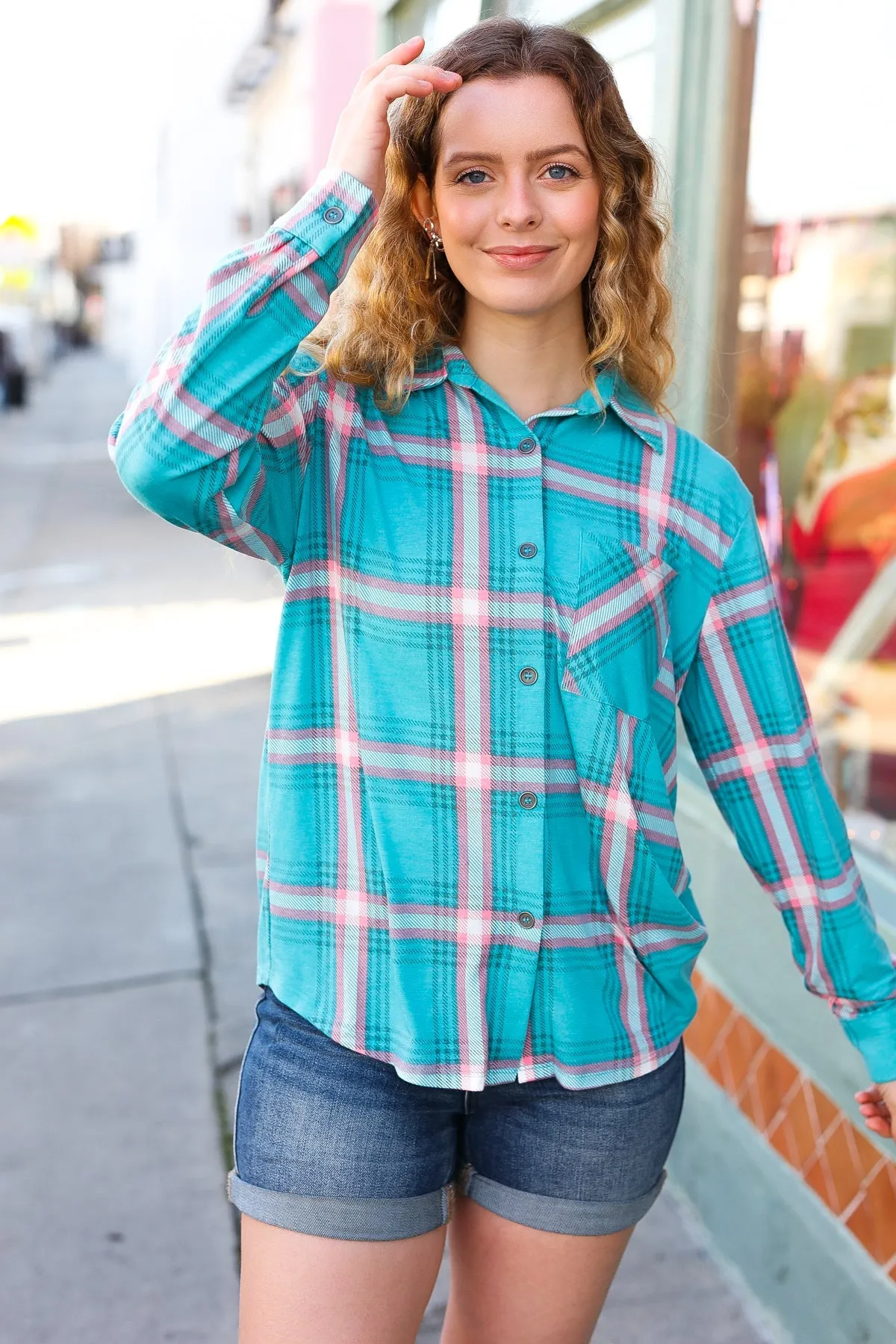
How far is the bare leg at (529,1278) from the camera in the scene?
1602mm

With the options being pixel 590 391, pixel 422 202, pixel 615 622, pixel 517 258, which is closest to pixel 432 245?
pixel 422 202

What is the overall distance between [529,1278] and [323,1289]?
0.85ft

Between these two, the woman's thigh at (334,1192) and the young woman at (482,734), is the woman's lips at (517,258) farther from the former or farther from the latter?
the woman's thigh at (334,1192)

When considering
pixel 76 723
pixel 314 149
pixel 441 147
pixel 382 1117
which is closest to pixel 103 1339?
pixel 382 1117

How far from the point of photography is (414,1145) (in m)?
1.52

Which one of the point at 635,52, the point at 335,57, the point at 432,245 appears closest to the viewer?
the point at 432,245

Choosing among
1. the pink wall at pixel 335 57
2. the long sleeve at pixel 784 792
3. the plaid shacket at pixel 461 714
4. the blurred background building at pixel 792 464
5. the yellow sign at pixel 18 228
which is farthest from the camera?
the yellow sign at pixel 18 228

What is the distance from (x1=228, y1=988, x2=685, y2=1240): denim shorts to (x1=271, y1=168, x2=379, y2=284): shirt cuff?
812 millimetres

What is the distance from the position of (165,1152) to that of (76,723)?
12.0ft

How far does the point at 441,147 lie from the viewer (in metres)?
1.60

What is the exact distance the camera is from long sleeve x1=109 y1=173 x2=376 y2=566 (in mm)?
1401

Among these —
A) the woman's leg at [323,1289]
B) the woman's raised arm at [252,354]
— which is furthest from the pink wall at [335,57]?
the woman's leg at [323,1289]

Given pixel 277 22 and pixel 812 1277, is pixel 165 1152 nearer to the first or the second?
pixel 812 1277

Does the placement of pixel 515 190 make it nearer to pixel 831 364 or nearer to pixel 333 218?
pixel 333 218
